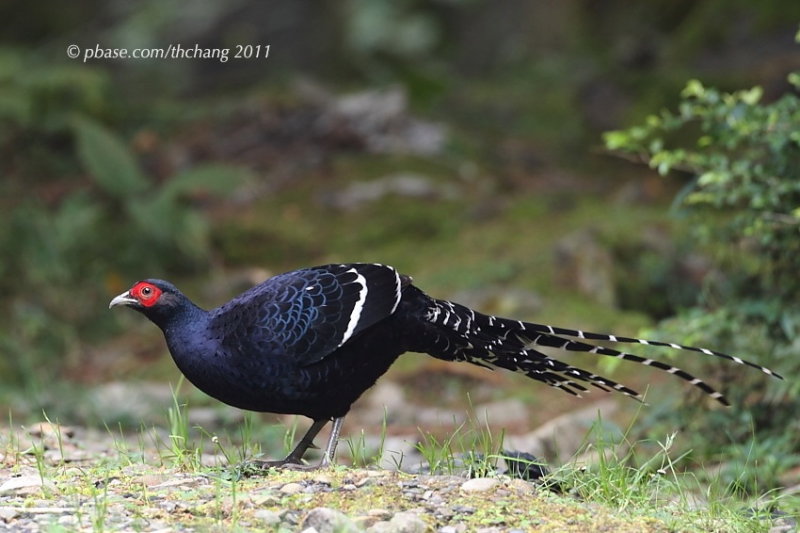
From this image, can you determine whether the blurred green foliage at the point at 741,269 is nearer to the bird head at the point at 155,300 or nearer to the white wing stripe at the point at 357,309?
the white wing stripe at the point at 357,309

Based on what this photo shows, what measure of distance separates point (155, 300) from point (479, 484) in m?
1.72

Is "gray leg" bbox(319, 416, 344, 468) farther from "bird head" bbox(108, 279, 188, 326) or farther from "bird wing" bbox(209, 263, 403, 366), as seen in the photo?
"bird head" bbox(108, 279, 188, 326)

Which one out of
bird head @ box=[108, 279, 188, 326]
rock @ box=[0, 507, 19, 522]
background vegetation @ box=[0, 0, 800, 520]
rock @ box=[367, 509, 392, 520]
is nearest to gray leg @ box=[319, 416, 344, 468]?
rock @ box=[367, 509, 392, 520]

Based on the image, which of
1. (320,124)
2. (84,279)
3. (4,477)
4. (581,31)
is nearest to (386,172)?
(320,124)

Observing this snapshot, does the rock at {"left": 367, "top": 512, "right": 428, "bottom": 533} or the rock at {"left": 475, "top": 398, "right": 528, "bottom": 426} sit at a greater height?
the rock at {"left": 475, "top": 398, "right": 528, "bottom": 426}

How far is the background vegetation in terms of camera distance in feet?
19.7

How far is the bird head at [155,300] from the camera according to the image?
4824 millimetres

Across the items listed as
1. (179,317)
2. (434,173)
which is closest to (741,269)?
(179,317)

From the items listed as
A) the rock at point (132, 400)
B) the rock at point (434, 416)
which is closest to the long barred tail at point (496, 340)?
the rock at point (434, 416)

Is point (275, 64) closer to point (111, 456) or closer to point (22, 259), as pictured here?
point (22, 259)

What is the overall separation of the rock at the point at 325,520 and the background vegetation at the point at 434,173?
8.41 ft

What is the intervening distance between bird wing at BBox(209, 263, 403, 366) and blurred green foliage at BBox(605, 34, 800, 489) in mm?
1642

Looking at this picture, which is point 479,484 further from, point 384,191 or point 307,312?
point 384,191

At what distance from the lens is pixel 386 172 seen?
1212cm
